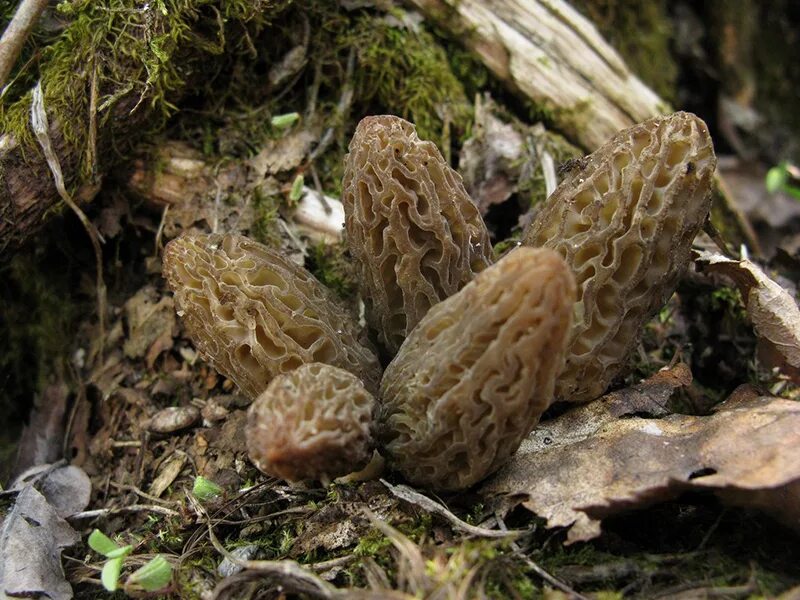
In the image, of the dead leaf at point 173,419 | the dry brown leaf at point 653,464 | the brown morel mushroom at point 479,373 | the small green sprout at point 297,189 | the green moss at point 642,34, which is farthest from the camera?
the green moss at point 642,34

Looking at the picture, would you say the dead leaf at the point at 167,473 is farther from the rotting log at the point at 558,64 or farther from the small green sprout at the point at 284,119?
the rotting log at the point at 558,64

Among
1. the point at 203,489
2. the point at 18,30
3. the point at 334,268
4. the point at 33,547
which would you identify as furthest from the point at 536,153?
the point at 33,547

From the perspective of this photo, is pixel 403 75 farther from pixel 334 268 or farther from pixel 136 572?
pixel 136 572

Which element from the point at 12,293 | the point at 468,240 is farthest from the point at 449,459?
the point at 12,293

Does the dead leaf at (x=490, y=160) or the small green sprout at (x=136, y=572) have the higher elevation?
the dead leaf at (x=490, y=160)

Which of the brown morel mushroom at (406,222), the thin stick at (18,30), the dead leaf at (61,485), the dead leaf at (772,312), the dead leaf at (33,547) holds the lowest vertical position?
the dead leaf at (61,485)

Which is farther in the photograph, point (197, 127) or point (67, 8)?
point (197, 127)

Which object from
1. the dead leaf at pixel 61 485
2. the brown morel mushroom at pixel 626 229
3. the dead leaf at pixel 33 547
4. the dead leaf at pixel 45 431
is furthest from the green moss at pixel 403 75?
the dead leaf at pixel 33 547

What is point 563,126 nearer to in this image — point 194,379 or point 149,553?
point 194,379
